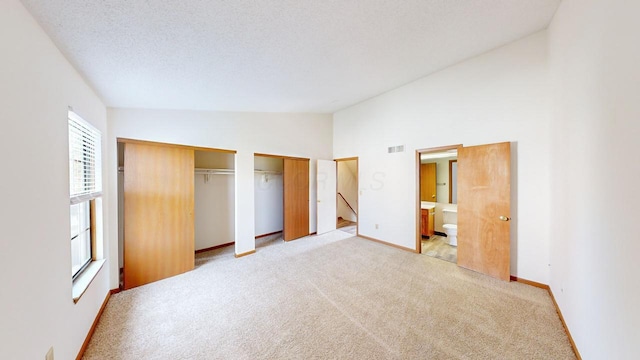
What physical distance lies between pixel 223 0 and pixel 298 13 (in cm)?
58

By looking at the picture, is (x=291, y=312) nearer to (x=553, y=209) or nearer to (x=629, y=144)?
(x=629, y=144)

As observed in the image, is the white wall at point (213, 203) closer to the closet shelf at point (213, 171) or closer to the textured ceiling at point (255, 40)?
the closet shelf at point (213, 171)

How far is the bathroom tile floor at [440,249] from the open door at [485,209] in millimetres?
470

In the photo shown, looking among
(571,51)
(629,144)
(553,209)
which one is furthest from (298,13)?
(553,209)

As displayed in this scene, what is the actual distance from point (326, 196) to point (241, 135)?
254 cm

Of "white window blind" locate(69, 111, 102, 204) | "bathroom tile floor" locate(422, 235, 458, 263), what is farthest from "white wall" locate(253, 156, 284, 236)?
"bathroom tile floor" locate(422, 235, 458, 263)

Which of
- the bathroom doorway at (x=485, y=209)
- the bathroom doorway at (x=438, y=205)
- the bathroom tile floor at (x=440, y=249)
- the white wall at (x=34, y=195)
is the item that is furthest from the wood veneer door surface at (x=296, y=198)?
the white wall at (x=34, y=195)

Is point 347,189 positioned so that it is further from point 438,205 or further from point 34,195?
point 34,195

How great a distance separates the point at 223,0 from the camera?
4.88ft

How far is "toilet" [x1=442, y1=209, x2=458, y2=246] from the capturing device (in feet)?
13.7

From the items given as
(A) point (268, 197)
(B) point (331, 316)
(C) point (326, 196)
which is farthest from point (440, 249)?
(A) point (268, 197)

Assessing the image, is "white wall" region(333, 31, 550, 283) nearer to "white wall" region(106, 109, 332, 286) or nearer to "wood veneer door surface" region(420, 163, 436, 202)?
"white wall" region(106, 109, 332, 286)

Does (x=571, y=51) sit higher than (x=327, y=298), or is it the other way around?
(x=571, y=51)

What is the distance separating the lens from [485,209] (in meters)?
2.97
